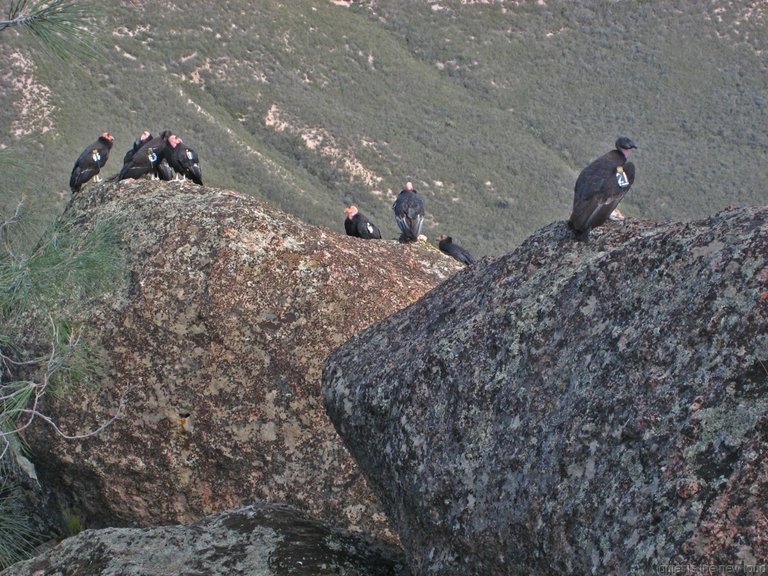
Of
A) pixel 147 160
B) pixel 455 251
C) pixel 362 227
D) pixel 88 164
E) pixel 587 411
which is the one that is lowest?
pixel 88 164

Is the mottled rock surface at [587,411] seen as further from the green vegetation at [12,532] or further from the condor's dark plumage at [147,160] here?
the condor's dark plumage at [147,160]

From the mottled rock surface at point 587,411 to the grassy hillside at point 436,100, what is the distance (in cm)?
4619

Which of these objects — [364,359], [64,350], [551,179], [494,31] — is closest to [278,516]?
[364,359]

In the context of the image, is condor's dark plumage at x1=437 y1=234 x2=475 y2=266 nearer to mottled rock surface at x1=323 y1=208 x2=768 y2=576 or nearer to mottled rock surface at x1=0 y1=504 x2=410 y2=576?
mottled rock surface at x1=0 y1=504 x2=410 y2=576

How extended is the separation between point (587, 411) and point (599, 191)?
2058mm

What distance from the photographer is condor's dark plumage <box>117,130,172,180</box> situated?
12.2m

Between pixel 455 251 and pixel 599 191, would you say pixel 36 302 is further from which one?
pixel 455 251

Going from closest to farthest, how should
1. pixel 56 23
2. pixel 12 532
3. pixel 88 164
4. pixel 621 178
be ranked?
1. pixel 621 178
2. pixel 56 23
3. pixel 12 532
4. pixel 88 164

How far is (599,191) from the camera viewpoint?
18.6 ft

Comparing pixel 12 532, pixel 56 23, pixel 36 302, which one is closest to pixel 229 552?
pixel 56 23

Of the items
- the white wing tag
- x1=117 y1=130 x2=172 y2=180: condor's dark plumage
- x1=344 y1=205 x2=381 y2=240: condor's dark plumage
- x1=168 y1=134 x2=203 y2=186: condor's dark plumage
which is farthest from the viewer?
x1=344 y1=205 x2=381 y2=240: condor's dark plumage

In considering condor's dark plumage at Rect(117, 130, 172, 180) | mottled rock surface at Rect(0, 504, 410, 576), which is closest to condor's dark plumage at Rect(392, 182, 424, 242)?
condor's dark plumage at Rect(117, 130, 172, 180)

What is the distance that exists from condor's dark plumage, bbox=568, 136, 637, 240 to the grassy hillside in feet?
149

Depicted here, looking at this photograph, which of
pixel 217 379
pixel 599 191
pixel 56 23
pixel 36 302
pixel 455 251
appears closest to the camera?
pixel 599 191
